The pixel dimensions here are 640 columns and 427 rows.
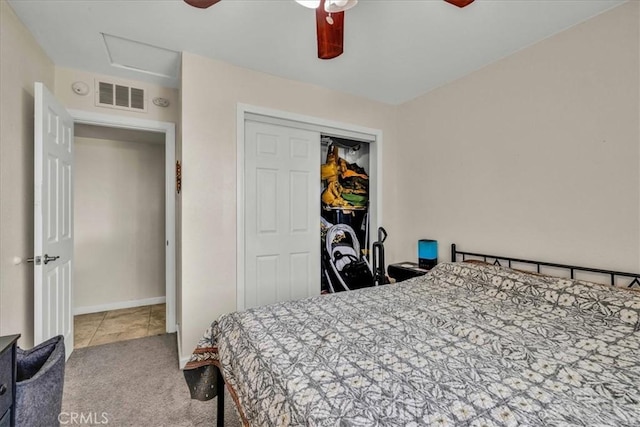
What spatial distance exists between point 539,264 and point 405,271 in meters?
1.07

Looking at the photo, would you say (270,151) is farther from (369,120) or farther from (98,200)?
(98,200)

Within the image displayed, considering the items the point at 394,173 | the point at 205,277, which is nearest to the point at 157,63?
the point at 205,277

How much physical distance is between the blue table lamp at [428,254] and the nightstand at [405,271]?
0.07 metres

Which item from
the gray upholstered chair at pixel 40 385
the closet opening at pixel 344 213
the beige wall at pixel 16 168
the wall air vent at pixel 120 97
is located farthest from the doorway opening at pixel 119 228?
the gray upholstered chair at pixel 40 385

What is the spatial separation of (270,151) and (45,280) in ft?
6.27

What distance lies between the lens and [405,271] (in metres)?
2.86

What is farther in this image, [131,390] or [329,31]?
[131,390]

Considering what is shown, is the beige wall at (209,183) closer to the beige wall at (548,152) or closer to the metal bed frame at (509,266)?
the metal bed frame at (509,266)

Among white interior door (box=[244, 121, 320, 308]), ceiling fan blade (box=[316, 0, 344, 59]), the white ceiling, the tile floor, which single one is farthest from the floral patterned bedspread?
the tile floor

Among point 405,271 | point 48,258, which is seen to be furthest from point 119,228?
point 405,271

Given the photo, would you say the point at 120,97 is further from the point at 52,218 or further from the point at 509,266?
the point at 509,266

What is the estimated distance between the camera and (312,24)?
1.98 m

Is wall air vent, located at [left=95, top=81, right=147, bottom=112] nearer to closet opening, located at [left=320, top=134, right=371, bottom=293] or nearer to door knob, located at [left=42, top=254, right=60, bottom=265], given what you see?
door knob, located at [left=42, top=254, right=60, bottom=265]

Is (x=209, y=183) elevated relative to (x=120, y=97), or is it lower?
lower
